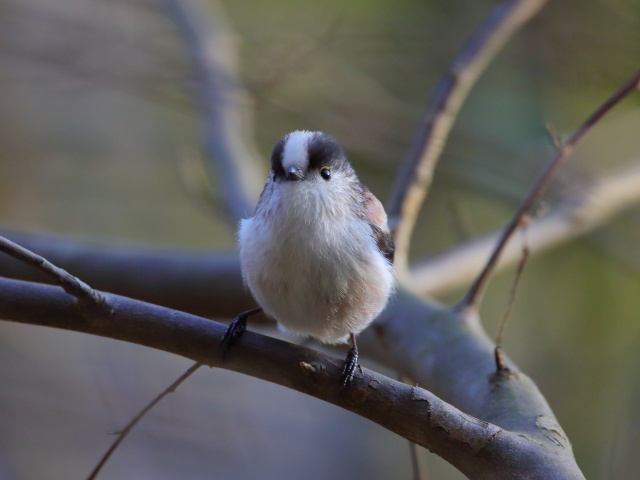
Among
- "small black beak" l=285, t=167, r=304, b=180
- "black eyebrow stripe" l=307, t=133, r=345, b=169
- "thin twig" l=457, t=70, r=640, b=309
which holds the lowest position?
"small black beak" l=285, t=167, r=304, b=180

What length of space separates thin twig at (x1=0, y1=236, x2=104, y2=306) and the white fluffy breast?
486mm

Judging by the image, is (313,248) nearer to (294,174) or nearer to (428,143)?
(294,174)

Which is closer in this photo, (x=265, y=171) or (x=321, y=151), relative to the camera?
(x=321, y=151)

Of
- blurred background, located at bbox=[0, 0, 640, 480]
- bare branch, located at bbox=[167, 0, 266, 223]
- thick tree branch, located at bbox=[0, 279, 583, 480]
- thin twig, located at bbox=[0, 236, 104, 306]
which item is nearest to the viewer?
thin twig, located at bbox=[0, 236, 104, 306]

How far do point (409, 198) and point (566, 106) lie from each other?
2321mm

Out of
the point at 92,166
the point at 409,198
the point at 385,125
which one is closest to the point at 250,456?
the point at 409,198

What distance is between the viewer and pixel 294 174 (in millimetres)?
1850

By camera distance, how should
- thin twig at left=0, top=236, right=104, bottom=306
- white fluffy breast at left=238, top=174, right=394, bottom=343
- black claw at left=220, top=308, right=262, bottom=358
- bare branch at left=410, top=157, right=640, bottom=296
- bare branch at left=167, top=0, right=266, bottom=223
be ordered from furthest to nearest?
1. bare branch at left=167, top=0, right=266, bottom=223
2. bare branch at left=410, top=157, right=640, bottom=296
3. white fluffy breast at left=238, top=174, right=394, bottom=343
4. black claw at left=220, top=308, right=262, bottom=358
5. thin twig at left=0, top=236, right=104, bottom=306

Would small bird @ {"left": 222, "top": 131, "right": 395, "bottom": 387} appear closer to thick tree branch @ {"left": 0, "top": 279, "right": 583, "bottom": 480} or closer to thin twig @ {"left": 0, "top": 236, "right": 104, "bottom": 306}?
thick tree branch @ {"left": 0, "top": 279, "right": 583, "bottom": 480}

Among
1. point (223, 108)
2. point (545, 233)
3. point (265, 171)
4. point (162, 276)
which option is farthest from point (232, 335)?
point (265, 171)

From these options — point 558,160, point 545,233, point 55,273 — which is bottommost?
point 55,273

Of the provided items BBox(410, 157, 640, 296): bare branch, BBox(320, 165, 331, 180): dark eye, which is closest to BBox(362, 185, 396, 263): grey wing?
BBox(320, 165, 331, 180): dark eye

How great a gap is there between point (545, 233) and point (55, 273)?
109 inches

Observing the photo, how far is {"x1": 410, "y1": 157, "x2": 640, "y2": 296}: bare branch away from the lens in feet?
10.7
